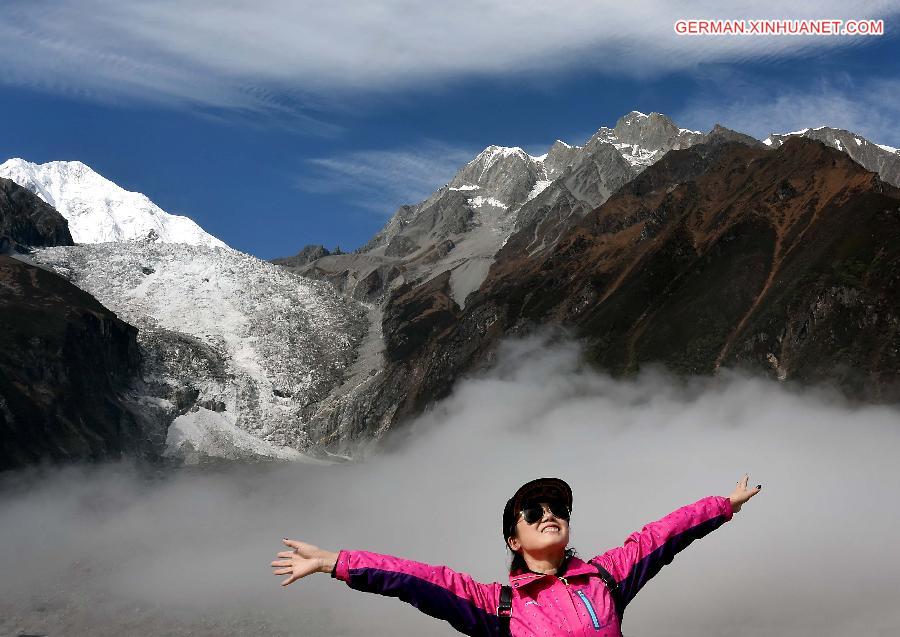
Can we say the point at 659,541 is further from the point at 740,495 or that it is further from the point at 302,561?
the point at 302,561

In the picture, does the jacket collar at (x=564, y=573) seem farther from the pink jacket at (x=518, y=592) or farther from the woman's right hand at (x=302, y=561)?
the woman's right hand at (x=302, y=561)

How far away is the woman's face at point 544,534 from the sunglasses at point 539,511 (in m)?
0.03

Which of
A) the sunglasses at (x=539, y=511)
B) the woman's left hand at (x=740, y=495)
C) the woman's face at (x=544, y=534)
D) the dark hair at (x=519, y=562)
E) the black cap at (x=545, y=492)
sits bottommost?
the dark hair at (x=519, y=562)

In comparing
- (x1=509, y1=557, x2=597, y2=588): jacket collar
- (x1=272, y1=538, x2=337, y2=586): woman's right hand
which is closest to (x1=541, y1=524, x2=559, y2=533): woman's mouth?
(x1=509, y1=557, x2=597, y2=588): jacket collar

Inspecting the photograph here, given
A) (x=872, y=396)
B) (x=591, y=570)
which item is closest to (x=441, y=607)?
(x=591, y=570)

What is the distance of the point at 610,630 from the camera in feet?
33.0

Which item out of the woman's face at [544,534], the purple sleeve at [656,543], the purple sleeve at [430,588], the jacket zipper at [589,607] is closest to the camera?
the jacket zipper at [589,607]

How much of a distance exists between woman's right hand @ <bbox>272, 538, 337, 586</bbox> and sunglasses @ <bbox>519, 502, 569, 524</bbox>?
208cm

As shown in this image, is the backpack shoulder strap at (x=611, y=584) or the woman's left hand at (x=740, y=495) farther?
the woman's left hand at (x=740, y=495)

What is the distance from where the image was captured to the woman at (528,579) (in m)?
10.1

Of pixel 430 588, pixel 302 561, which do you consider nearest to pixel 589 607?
pixel 430 588

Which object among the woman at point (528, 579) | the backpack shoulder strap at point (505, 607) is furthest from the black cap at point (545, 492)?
the backpack shoulder strap at point (505, 607)

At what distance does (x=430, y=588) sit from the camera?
411 inches

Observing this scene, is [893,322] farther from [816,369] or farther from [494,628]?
[494,628]
